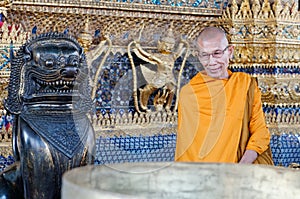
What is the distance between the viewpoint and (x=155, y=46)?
12.2ft

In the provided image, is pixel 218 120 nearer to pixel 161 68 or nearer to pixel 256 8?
pixel 161 68

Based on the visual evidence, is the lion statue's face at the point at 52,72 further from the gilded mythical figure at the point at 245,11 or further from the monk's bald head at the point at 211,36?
the gilded mythical figure at the point at 245,11

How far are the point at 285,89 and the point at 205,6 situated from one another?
735mm

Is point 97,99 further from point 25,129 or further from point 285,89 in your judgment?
point 25,129

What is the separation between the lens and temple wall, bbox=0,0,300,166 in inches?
134

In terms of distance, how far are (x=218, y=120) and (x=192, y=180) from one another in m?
1.74

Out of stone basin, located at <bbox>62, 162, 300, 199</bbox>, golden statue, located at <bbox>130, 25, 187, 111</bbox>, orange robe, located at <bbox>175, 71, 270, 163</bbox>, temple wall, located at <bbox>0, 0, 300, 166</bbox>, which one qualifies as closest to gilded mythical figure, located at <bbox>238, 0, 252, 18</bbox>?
temple wall, located at <bbox>0, 0, 300, 166</bbox>

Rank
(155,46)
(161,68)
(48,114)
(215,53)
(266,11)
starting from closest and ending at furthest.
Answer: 1. (48,114)
2. (215,53)
3. (161,68)
4. (155,46)
5. (266,11)

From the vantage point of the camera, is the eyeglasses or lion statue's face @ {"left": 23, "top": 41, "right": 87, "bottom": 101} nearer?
lion statue's face @ {"left": 23, "top": 41, "right": 87, "bottom": 101}

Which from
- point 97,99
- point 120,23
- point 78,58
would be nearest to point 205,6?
point 120,23

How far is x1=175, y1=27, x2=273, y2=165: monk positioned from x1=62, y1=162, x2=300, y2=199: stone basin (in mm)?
1615

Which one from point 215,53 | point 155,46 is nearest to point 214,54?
point 215,53

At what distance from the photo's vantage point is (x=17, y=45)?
3.08m

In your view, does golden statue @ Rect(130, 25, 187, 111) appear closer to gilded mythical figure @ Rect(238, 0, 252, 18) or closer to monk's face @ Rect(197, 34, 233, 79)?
gilded mythical figure @ Rect(238, 0, 252, 18)
